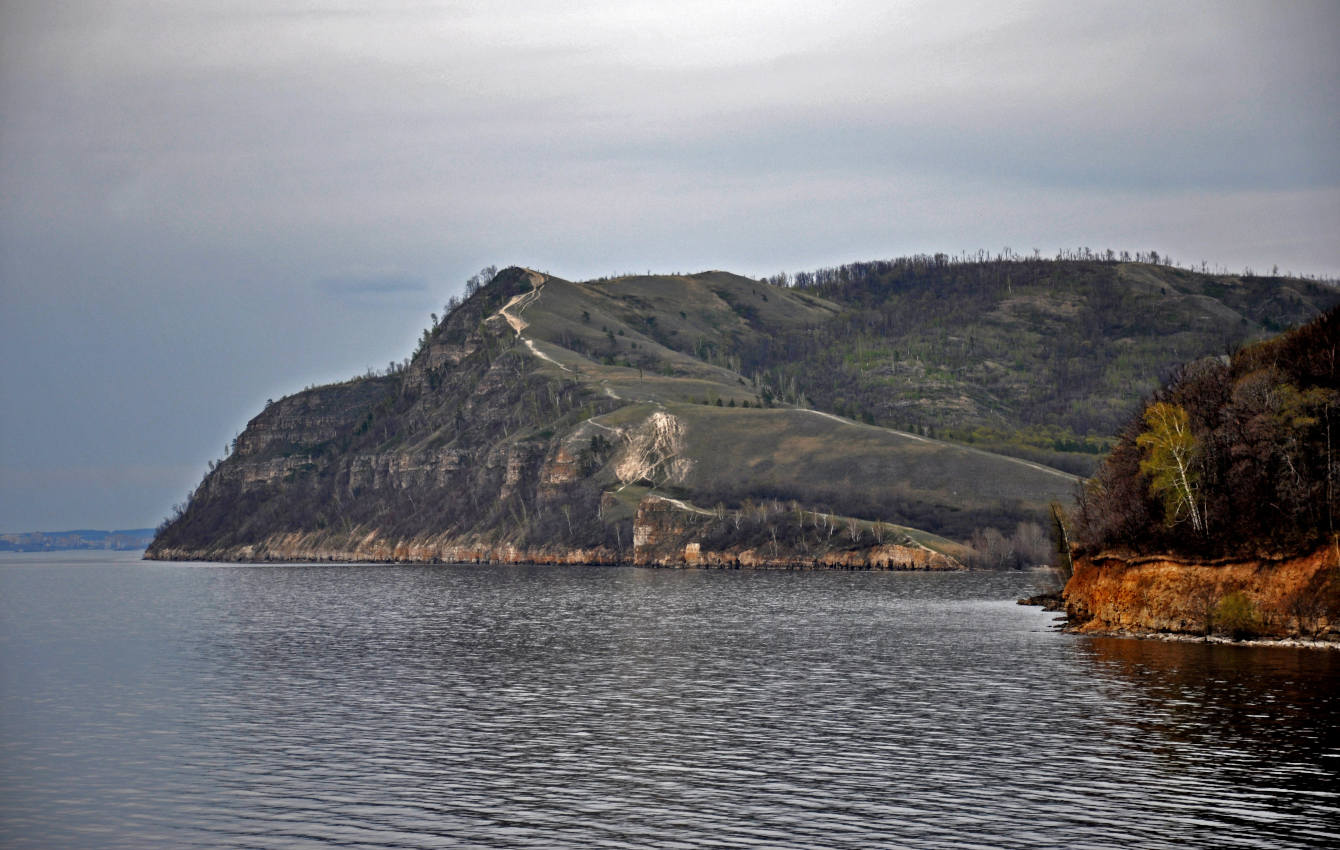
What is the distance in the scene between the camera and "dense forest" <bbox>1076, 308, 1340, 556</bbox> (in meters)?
74.8

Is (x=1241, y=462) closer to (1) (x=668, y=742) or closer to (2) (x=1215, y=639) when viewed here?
(2) (x=1215, y=639)

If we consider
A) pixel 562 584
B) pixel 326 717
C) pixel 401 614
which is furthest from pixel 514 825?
pixel 562 584

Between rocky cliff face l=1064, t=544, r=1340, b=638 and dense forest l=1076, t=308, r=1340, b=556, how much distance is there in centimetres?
105

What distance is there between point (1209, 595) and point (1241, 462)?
8.16 metres

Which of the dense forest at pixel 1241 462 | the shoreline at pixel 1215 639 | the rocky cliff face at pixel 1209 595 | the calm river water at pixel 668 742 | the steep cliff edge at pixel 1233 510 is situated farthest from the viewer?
the dense forest at pixel 1241 462

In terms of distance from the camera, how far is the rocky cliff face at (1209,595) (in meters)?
72.1

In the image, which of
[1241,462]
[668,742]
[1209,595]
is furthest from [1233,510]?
[668,742]

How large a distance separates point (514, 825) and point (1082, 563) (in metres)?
67.7

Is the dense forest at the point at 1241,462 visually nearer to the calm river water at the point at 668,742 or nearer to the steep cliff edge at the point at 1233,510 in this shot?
the steep cliff edge at the point at 1233,510

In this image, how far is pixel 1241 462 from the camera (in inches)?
3123

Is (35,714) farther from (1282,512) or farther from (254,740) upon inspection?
(1282,512)

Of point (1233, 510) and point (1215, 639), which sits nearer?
point (1215, 639)

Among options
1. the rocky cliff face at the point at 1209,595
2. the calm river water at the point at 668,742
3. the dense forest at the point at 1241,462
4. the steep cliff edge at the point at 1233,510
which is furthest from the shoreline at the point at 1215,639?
the dense forest at the point at 1241,462

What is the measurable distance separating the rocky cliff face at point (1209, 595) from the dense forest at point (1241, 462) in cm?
105
